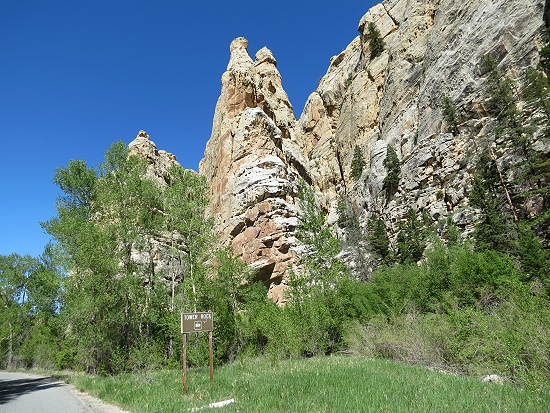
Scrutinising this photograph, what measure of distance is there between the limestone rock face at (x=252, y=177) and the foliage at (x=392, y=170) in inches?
481

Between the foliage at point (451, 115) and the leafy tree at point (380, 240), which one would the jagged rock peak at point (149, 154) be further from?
the foliage at point (451, 115)

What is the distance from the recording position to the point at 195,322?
10703 millimetres

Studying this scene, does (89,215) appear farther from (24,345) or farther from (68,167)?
(24,345)

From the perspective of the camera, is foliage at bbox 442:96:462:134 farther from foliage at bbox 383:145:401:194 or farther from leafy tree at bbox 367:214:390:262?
leafy tree at bbox 367:214:390:262

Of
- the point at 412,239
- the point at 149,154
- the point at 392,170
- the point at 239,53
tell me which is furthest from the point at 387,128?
the point at 149,154

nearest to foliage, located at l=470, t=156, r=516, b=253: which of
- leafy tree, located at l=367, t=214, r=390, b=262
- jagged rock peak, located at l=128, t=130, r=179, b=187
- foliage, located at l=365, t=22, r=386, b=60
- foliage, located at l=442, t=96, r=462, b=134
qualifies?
foliage, located at l=442, t=96, r=462, b=134

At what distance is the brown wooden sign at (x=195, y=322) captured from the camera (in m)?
10.4

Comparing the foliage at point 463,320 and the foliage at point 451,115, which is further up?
the foliage at point 451,115

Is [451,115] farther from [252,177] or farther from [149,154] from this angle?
[149,154]

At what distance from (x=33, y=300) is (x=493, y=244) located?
45872 millimetres

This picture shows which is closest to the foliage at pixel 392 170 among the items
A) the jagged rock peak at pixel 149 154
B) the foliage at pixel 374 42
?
the foliage at pixel 374 42

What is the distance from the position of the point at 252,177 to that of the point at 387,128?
24.1 m

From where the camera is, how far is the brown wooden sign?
34.2 ft

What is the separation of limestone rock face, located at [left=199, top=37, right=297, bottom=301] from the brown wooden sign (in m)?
25.1
